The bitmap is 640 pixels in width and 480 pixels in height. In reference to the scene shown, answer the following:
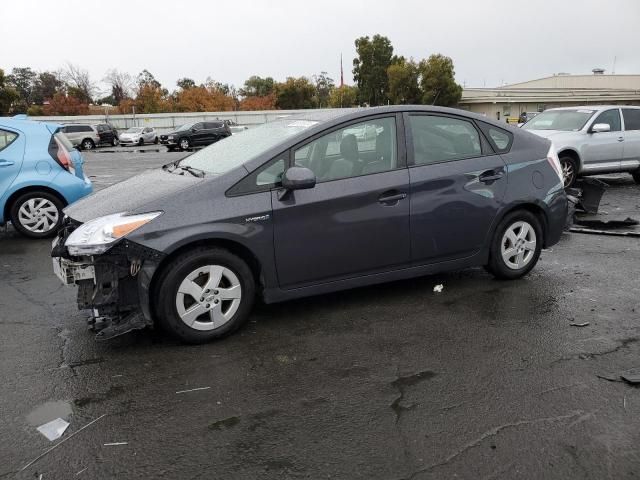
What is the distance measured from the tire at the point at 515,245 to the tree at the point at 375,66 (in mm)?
73071

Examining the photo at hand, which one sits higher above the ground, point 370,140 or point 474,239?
point 370,140

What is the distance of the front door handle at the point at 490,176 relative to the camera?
16.5 feet

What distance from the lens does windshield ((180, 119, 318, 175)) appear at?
4445 millimetres

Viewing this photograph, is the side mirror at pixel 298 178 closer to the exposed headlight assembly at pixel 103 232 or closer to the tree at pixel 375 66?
the exposed headlight assembly at pixel 103 232

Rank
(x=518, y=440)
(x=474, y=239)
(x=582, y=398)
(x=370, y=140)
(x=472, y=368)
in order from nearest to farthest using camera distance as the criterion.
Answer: (x=518, y=440)
(x=582, y=398)
(x=472, y=368)
(x=370, y=140)
(x=474, y=239)

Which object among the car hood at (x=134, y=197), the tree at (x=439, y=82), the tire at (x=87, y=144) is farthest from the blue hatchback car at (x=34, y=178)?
the tree at (x=439, y=82)

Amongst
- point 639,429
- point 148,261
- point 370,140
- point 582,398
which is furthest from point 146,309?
point 639,429

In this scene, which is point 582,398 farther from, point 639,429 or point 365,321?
point 365,321

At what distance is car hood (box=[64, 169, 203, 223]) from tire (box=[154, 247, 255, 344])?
47 centimetres

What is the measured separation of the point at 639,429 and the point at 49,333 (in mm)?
3997

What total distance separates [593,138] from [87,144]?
3227 cm

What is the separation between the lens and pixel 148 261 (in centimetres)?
386

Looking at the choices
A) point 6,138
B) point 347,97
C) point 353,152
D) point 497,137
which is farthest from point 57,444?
point 347,97

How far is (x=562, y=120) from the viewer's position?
39.6 feet
